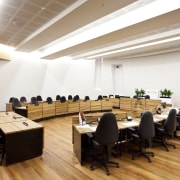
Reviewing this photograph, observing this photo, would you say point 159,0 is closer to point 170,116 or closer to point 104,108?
point 170,116

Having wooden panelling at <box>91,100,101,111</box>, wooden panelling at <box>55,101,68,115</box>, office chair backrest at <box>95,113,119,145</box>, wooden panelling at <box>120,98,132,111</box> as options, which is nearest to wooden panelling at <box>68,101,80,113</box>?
wooden panelling at <box>55,101,68,115</box>

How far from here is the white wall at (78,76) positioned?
31.1 feet

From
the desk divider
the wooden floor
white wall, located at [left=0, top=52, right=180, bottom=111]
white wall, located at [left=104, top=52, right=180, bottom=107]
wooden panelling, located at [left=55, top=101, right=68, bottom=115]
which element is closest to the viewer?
the wooden floor

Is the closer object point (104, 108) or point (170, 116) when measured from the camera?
point (170, 116)

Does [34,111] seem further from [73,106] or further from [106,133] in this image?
[106,133]

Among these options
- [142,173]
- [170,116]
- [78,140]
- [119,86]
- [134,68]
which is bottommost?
[142,173]

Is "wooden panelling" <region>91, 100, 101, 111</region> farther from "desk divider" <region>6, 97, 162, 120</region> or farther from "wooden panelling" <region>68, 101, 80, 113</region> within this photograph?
"wooden panelling" <region>68, 101, 80, 113</region>

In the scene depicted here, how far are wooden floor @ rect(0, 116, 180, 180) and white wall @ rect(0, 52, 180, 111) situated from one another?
6.48 m

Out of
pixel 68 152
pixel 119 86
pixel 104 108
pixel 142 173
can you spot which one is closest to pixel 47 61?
pixel 104 108

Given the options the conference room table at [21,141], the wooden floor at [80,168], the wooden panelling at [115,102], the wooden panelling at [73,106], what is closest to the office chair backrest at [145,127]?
the wooden floor at [80,168]

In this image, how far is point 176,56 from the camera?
10.0m

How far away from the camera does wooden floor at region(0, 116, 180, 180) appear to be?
302 centimetres

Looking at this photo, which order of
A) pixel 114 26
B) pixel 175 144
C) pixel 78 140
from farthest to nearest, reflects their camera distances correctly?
pixel 114 26 < pixel 175 144 < pixel 78 140

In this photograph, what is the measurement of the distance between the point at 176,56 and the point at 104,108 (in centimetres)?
541
